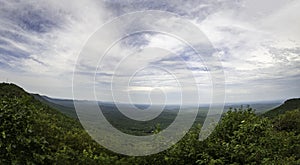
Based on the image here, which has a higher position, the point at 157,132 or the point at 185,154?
the point at 157,132

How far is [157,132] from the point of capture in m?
10.2

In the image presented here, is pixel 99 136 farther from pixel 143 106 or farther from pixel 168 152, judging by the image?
pixel 143 106

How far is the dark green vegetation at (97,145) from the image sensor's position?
836 centimetres

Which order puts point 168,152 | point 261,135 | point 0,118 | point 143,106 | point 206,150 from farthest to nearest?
point 143,106 < point 261,135 < point 206,150 < point 168,152 < point 0,118

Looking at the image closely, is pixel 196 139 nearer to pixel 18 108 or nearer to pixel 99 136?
pixel 99 136

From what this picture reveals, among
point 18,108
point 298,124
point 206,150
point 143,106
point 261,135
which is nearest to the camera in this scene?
point 18,108

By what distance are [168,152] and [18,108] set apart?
18.0 ft

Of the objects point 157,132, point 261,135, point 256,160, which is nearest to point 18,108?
point 157,132

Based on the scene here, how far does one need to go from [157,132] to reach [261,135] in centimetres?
509

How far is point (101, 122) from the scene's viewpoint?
29.7 ft

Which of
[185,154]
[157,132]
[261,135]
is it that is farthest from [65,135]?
[261,135]

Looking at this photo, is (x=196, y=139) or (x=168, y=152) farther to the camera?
(x=196, y=139)

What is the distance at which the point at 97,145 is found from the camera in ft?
32.0

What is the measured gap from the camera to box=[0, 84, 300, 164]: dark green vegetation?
27.4 ft
